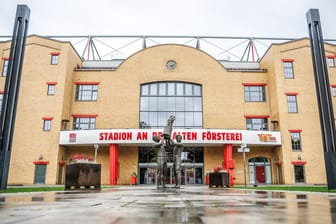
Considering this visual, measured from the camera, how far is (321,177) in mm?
26281

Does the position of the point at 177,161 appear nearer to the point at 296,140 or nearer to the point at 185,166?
the point at 185,166

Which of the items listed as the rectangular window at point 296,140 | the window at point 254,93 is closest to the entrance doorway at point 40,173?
the window at point 254,93

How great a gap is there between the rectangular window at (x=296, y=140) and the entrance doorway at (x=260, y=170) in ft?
10.7

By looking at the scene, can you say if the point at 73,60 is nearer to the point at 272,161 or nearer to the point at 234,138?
the point at 234,138

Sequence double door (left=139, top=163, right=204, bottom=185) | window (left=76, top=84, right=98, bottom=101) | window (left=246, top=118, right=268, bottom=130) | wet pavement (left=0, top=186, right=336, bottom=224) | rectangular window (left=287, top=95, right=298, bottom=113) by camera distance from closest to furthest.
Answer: wet pavement (left=0, top=186, right=336, bottom=224)
double door (left=139, top=163, right=204, bottom=185)
rectangular window (left=287, top=95, right=298, bottom=113)
window (left=246, top=118, right=268, bottom=130)
window (left=76, top=84, right=98, bottom=101)

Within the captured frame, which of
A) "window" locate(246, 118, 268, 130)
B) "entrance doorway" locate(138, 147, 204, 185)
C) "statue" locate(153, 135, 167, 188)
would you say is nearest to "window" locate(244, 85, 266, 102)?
"window" locate(246, 118, 268, 130)

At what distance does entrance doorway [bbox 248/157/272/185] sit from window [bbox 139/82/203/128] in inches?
277

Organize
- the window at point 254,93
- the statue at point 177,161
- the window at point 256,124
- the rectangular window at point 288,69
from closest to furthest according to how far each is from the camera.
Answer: the statue at point 177,161
the rectangular window at point 288,69
the window at point 256,124
the window at point 254,93

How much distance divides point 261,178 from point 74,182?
22.3m

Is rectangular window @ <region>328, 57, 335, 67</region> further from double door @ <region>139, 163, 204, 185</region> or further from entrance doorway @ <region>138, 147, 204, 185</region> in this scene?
double door @ <region>139, 163, 204, 185</region>

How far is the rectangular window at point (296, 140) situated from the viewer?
27.3m

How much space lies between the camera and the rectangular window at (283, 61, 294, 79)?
96.3ft

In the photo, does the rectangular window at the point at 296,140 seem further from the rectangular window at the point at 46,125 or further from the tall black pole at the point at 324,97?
the rectangular window at the point at 46,125

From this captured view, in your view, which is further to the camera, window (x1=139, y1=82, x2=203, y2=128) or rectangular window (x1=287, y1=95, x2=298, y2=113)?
window (x1=139, y1=82, x2=203, y2=128)
